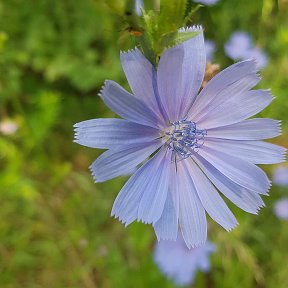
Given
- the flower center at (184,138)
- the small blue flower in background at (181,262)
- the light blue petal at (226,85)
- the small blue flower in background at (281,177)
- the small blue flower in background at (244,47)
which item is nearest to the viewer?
the light blue petal at (226,85)

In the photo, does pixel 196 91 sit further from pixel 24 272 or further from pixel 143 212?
pixel 24 272

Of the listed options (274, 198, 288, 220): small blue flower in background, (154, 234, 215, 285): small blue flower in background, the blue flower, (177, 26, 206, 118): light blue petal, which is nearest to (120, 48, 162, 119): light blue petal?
the blue flower

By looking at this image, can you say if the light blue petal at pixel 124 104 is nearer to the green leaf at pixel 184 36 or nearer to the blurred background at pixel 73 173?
the green leaf at pixel 184 36

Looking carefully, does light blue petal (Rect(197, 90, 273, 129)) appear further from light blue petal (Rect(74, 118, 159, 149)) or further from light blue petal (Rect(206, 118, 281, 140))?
light blue petal (Rect(74, 118, 159, 149))

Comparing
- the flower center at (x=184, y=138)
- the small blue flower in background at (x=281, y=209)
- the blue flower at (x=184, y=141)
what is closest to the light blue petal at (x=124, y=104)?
the blue flower at (x=184, y=141)

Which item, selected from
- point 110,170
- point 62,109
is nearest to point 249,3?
point 62,109

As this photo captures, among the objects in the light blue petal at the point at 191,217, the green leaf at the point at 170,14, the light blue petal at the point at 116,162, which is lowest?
the light blue petal at the point at 191,217
